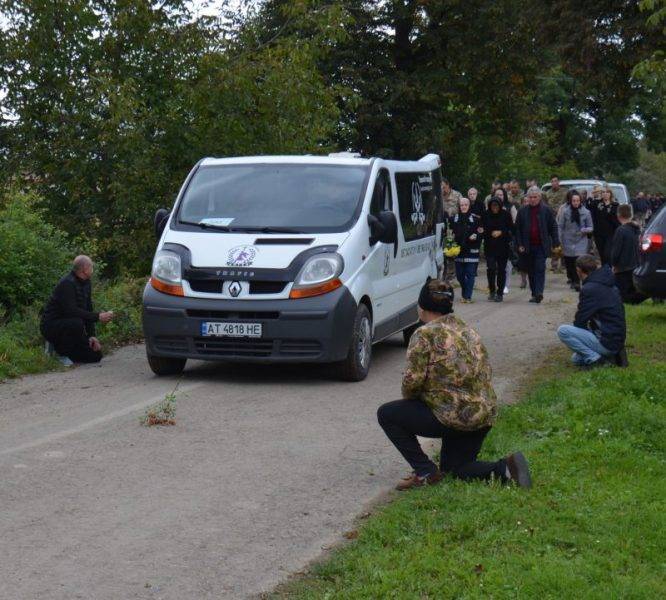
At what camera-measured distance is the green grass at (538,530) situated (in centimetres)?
562

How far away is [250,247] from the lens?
11898 millimetres

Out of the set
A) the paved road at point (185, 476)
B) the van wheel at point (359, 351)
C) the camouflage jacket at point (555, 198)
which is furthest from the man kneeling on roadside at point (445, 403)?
the camouflage jacket at point (555, 198)

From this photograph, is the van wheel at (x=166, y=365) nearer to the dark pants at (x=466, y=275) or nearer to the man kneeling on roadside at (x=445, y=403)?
the man kneeling on roadside at (x=445, y=403)

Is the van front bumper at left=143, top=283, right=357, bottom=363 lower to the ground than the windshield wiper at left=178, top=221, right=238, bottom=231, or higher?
lower

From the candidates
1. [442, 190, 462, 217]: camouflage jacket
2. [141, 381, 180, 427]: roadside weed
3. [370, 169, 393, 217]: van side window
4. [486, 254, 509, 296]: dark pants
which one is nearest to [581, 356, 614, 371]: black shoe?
[370, 169, 393, 217]: van side window

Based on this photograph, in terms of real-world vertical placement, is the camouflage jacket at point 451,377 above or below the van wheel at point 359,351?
above

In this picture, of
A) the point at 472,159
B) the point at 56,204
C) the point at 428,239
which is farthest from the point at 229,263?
the point at 472,159

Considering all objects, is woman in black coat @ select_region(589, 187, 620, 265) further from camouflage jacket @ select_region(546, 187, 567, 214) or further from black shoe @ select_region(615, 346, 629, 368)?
black shoe @ select_region(615, 346, 629, 368)

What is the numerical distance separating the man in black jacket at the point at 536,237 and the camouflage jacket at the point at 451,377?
1311 centimetres

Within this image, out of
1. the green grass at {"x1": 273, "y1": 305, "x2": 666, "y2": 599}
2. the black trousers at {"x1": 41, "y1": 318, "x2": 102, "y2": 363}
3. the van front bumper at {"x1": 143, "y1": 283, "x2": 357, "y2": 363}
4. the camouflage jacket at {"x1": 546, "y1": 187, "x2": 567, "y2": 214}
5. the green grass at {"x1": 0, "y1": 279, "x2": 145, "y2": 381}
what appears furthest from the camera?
the camouflage jacket at {"x1": 546, "y1": 187, "x2": 567, "y2": 214}

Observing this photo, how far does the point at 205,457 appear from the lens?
338 inches

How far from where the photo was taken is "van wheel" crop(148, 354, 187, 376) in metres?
12.2

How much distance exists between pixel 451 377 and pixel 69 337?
662 centimetres

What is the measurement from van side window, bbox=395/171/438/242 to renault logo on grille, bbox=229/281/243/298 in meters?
2.85
